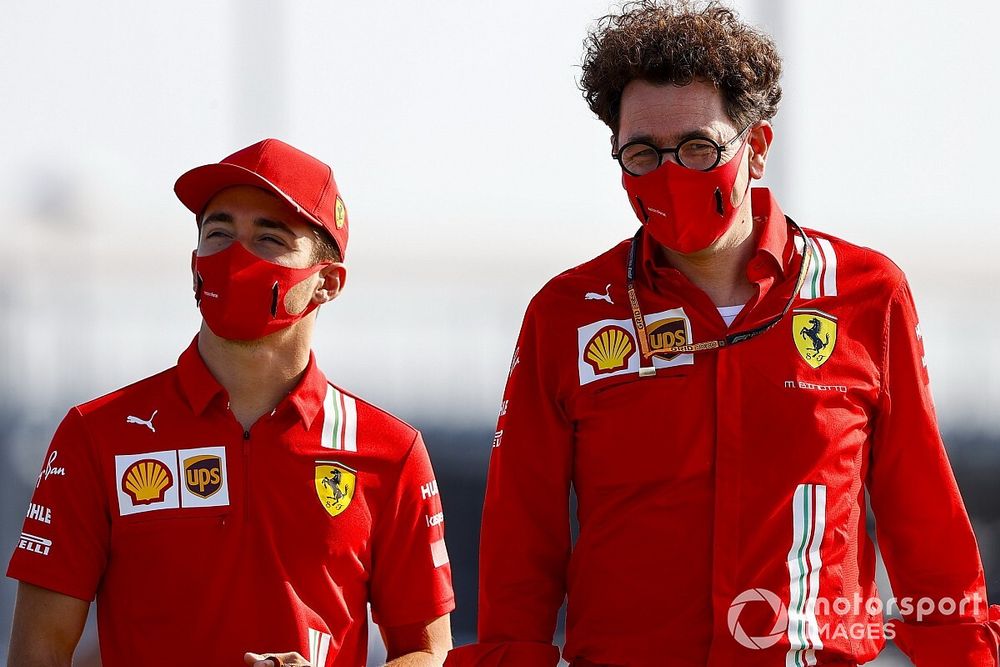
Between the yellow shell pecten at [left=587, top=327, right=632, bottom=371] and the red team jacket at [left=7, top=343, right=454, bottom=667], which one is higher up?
the yellow shell pecten at [left=587, top=327, right=632, bottom=371]

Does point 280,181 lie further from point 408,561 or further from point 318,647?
point 318,647

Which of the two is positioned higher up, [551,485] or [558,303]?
[558,303]

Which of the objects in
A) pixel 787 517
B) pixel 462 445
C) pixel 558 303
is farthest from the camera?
pixel 462 445

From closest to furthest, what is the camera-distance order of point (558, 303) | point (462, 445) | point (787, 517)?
point (787, 517)
point (558, 303)
point (462, 445)

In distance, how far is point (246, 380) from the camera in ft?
12.2

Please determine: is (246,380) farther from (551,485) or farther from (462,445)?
(462,445)

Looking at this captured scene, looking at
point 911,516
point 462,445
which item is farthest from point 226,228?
point 462,445

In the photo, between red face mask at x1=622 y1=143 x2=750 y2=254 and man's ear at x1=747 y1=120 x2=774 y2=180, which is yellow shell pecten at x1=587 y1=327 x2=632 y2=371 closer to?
red face mask at x1=622 y1=143 x2=750 y2=254

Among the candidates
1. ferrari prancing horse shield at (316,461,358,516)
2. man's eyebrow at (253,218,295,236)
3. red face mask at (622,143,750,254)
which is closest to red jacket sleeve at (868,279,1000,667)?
red face mask at (622,143,750,254)

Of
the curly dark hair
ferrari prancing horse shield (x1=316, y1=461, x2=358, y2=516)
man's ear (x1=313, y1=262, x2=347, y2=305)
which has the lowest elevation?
ferrari prancing horse shield (x1=316, y1=461, x2=358, y2=516)

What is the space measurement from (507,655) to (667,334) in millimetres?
790

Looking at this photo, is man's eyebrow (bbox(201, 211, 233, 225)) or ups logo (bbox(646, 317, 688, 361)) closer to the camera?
ups logo (bbox(646, 317, 688, 361))

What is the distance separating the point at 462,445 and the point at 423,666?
19.1 ft

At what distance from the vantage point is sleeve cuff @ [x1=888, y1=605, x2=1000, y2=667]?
10.8ft
